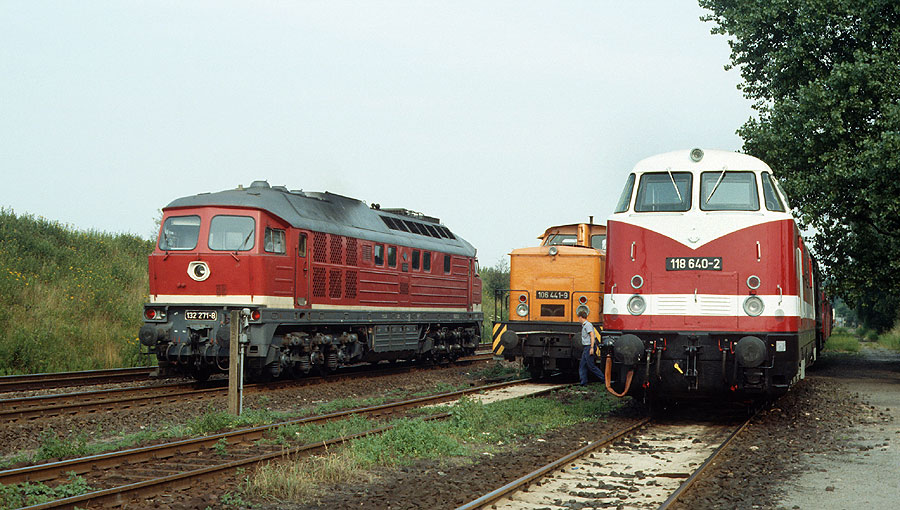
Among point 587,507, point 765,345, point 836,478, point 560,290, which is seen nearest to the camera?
point 587,507

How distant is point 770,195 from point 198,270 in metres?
9.89

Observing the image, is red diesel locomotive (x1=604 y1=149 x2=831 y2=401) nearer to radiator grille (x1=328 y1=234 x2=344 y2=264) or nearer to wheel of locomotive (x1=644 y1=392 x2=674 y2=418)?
wheel of locomotive (x1=644 y1=392 x2=674 y2=418)

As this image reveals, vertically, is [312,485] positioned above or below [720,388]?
below

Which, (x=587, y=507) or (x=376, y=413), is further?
(x=376, y=413)

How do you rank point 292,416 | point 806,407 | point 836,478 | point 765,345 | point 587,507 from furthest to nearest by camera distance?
1. point 806,407
2. point 292,416
3. point 765,345
4. point 836,478
5. point 587,507

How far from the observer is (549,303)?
17797mm

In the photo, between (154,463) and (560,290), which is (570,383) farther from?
(154,463)

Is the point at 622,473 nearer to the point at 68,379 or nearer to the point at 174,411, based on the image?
the point at 174,411

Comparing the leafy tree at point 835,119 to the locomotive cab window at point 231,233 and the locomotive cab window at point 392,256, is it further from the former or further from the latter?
the locomotive cab window at point 231,233

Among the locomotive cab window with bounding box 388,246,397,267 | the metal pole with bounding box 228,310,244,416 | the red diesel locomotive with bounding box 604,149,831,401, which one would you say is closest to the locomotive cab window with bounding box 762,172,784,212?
the red diesel locomotive with bounding box 604,149,831,401

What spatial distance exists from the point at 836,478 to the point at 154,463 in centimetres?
681

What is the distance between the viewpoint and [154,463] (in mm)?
8445

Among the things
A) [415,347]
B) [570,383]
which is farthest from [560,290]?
[415,347]

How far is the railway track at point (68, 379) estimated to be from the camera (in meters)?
15.1
